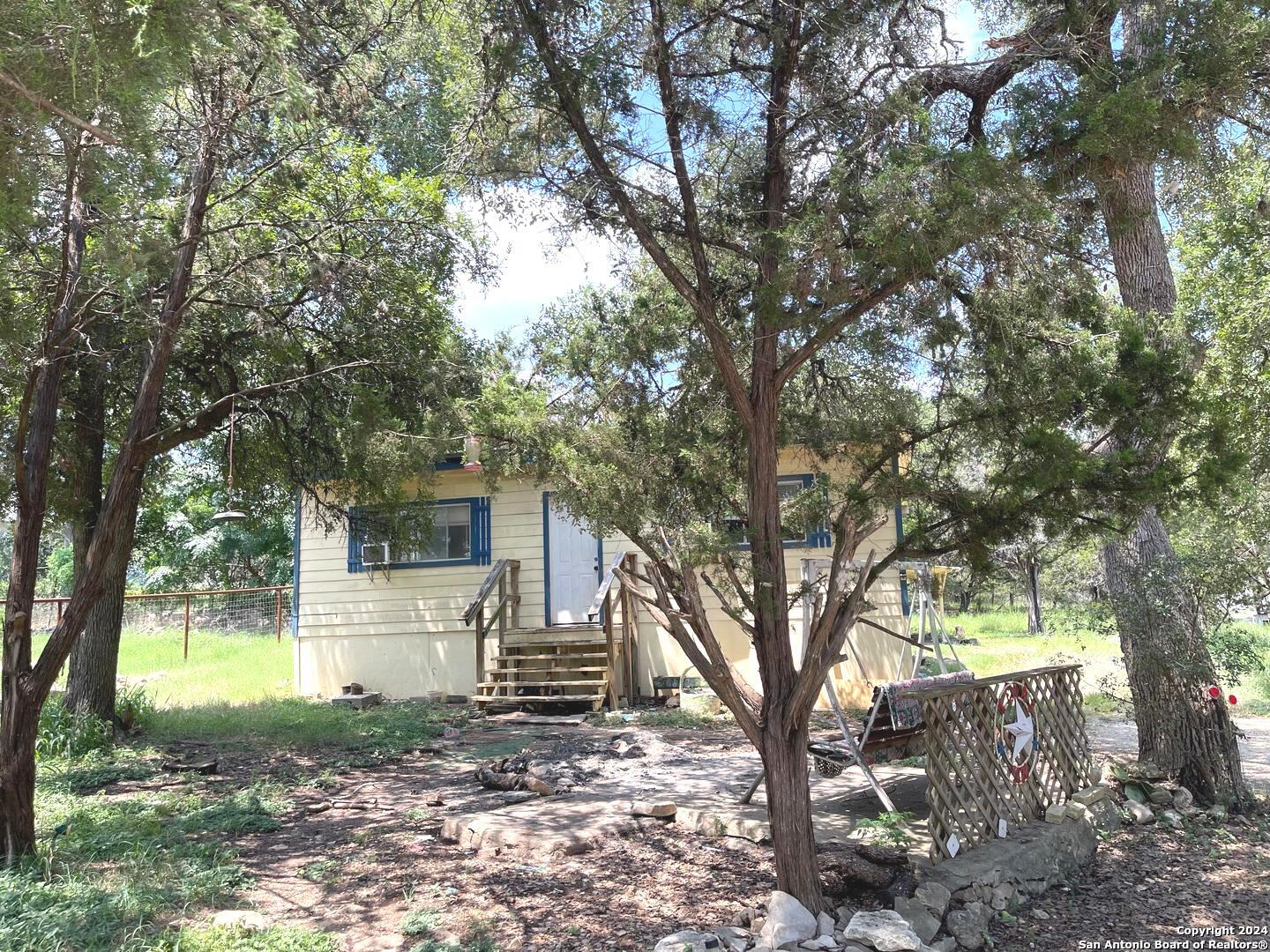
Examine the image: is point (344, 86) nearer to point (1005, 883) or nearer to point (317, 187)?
point (317, 187)

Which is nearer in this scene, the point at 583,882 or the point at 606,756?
the point at 583,882

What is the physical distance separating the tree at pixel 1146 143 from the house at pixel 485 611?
4945 millimetres

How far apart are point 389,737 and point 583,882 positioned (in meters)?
5.09

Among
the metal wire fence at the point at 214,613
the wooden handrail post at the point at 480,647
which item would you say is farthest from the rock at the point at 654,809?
the metal wire fence at the point at 214,613

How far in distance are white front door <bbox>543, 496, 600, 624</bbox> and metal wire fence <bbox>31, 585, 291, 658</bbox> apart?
261 inches

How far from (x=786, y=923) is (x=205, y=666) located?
46.8 ft

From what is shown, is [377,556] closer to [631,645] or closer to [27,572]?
[631,645]

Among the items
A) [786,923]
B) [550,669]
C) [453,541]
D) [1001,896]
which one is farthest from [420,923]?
[453,541]

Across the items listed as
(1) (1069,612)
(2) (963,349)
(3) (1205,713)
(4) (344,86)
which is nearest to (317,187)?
(4) (344,86)

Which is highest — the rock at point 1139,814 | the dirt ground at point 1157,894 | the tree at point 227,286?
the tree at point 227,286

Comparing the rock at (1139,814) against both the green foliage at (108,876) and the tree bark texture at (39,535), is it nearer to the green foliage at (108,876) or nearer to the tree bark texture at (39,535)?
the green foliage at (108,876)

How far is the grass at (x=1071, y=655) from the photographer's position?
970 cm

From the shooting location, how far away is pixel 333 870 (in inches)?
203

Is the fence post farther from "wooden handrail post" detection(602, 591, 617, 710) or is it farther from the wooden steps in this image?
"wooden handrail post" detection(602, 591, 617, 710)
